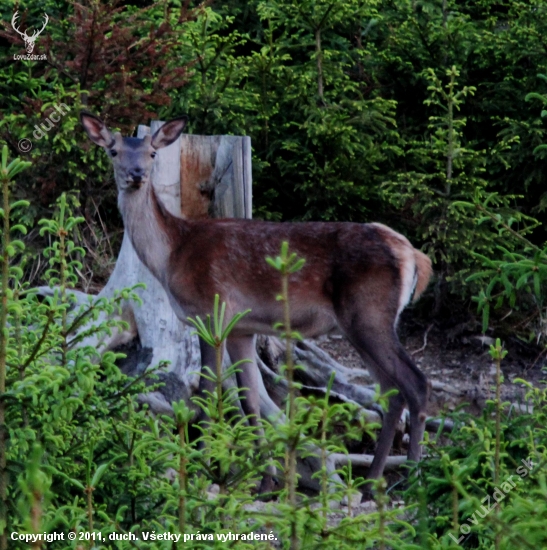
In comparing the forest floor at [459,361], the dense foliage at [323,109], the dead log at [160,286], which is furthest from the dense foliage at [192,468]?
the dense foliage at [323,109]

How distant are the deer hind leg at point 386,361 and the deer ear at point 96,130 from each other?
2100 millimetres

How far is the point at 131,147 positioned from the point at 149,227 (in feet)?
1.90

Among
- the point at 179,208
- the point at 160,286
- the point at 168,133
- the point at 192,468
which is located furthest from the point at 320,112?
the point at 192,468

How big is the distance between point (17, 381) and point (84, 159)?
562 cm

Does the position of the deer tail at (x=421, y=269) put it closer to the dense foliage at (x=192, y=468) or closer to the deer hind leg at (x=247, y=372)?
the deer hind leg at (x=247, y=372)

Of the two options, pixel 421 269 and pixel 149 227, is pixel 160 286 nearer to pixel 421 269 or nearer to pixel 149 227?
pixel 149 227

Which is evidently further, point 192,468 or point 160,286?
point 160,286

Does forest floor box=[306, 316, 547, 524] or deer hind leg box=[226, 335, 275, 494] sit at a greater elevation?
deer hind leg box=[226, 335, 275, 494]

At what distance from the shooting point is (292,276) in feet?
22.9

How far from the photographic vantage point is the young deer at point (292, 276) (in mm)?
6906

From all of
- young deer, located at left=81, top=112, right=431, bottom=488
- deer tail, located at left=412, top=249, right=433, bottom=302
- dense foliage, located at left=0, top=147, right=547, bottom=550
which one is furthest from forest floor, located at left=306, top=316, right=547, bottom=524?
dense foliage, located at left=0, top=147, right=547, bottom=550

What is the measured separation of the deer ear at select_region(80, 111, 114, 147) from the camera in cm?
709

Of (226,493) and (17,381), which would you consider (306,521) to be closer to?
(226,493)

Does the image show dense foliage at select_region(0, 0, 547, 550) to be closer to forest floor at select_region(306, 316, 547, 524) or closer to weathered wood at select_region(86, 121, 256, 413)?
forest floor at select_region(306, 316, 547, 524)
